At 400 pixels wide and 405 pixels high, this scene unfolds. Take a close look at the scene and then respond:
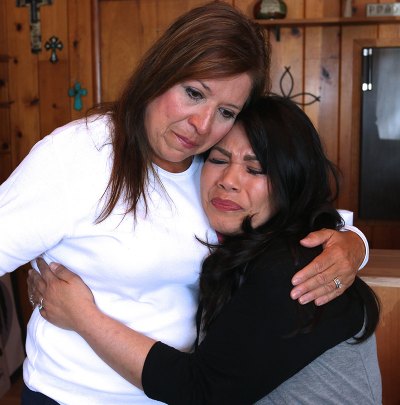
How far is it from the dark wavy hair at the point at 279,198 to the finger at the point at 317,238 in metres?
0.03

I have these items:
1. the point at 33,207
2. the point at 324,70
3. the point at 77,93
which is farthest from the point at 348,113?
the point at 33,207

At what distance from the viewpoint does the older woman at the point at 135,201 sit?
3.66ft

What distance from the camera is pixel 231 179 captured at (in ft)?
4.10

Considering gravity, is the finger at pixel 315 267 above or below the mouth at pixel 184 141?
below

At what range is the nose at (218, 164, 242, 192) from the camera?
1247 mm

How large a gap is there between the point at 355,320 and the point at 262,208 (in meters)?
0.29

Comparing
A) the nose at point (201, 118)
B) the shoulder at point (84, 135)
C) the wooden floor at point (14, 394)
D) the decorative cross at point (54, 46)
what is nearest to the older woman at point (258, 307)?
the nose at point (201, 118)

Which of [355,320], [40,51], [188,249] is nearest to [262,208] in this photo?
[188,249]

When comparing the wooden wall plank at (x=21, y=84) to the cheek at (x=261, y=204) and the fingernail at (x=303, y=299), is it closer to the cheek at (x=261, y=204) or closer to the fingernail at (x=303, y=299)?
the cheek at (x=261, y=204)

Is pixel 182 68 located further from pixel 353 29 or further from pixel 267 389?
pixel 353 29

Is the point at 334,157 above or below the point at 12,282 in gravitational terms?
above

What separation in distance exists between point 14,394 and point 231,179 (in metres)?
2.20

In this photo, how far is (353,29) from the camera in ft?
10.0

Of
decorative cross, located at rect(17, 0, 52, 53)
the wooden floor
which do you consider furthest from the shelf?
the wooden floor
